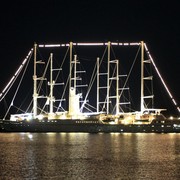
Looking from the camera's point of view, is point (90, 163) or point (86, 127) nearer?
point (90, 163)

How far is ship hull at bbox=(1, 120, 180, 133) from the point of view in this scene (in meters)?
122

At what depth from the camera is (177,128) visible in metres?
122

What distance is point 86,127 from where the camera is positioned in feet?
412

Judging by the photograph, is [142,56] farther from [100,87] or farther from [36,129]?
[36,129]

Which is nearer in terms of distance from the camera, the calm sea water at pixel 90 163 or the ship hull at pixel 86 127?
the calm sea water at pixel 90 163

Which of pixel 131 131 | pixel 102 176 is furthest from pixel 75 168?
pixel 131 131

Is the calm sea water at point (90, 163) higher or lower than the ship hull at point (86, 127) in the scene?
lower

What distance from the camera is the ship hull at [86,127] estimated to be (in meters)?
122

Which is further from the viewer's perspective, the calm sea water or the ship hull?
the ship hull

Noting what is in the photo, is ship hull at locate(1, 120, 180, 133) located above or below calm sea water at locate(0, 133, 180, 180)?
above

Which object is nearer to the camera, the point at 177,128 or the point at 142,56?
the point at 142,56

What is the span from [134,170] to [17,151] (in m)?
19.9

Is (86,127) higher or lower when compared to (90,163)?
higher

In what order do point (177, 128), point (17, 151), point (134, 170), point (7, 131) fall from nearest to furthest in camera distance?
point (134, 170), point (17, 151), point (177, 128), point (7, 131)
